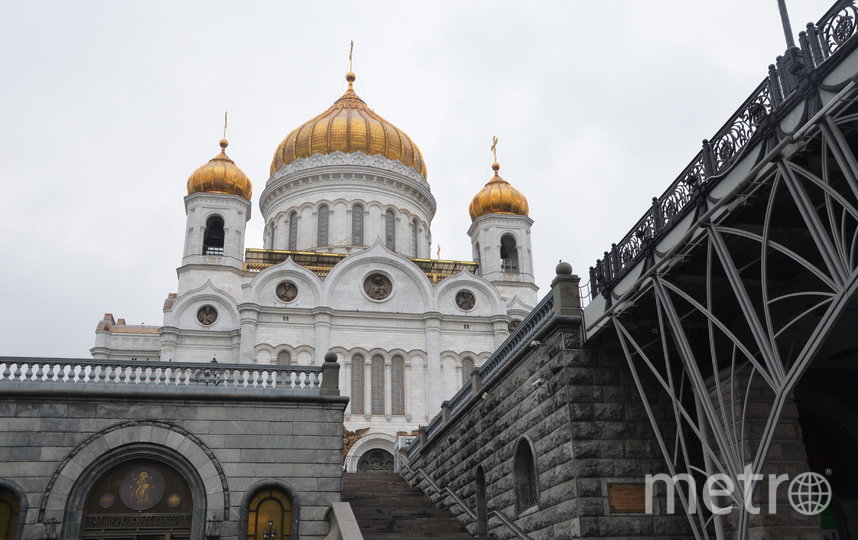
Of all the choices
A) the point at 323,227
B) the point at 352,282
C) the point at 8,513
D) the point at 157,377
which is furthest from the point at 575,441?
the point at 323,227

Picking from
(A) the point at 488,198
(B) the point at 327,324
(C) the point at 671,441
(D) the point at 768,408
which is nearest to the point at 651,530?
(C) the point at 671,441

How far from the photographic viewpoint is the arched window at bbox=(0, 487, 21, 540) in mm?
14945

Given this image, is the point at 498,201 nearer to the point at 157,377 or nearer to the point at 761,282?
the point at 157,377

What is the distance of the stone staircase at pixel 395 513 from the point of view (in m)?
16.6

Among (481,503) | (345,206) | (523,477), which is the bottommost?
(481,503)

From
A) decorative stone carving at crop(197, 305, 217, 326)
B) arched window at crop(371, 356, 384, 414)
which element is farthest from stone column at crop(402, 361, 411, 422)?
decorative stone carving at crop(197, 305, 217, 326)

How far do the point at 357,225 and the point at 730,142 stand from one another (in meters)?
32.6

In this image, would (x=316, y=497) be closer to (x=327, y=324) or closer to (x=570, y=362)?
(x=570, y=362)

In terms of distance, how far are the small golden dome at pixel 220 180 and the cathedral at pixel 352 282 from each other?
7 cm

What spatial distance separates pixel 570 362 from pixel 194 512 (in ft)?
26.0

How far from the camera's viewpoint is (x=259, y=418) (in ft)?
54.0

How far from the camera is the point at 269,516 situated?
627 inches

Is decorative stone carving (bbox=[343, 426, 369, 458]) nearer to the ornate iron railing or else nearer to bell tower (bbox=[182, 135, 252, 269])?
bell tower (bbox=[182, 135, 252, 269])

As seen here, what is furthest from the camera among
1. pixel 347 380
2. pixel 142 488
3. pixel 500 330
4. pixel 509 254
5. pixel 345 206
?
pixel 509 254
